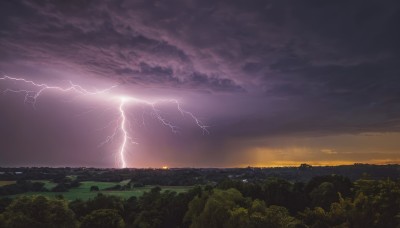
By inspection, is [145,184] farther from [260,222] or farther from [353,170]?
[260,222]

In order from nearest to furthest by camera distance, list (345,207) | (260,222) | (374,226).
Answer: (374,226) → (260,222) → (345,207)

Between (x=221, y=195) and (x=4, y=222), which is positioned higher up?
(x=221, y=195)

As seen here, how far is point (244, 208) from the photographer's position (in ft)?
140

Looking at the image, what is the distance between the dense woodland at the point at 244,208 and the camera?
32344mm

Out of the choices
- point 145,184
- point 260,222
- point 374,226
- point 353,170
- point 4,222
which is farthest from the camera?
point 353,170

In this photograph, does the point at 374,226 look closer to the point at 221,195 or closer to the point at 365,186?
the point at 365,186

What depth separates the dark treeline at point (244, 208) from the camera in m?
32.3

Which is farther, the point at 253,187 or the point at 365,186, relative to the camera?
the point at 253,187

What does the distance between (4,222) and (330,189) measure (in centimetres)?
4378

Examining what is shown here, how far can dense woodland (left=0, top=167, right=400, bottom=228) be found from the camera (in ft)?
106

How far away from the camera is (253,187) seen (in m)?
67.6

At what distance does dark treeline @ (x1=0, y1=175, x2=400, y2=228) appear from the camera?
3234 cm

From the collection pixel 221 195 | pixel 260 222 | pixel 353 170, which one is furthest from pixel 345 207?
pixel 353 170

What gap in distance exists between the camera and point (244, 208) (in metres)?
42.8
